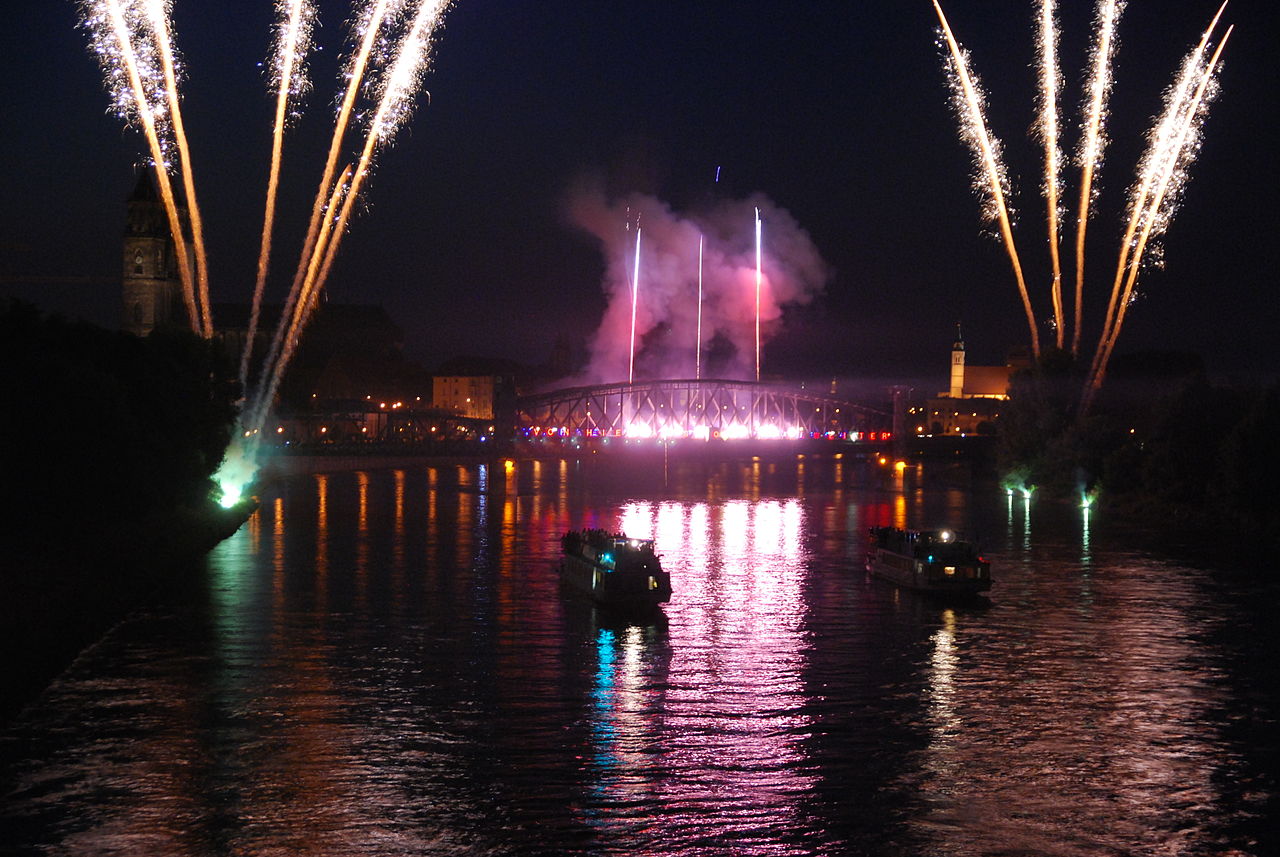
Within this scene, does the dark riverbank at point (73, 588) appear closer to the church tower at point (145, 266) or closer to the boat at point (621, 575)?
the boat at point (621, 575)

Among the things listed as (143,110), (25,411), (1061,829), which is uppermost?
(143,110)

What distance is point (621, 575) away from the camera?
3584 cm

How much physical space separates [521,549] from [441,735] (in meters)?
29.2

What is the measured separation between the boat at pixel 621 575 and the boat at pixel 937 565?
7055 mm

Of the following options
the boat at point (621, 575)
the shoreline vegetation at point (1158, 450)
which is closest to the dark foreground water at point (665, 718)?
the boat at point (621, 575)

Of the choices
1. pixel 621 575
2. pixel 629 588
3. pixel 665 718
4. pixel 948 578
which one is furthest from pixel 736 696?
pixel 948 578

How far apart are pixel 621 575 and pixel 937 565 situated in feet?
28.9

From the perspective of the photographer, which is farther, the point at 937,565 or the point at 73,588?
the point at 937,565

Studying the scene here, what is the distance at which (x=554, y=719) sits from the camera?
24250 millimetres

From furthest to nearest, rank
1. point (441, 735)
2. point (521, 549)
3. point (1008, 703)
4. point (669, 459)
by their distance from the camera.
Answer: point (669, 459)
point (521, 549)
point (1008, 703)
point (441, 735)

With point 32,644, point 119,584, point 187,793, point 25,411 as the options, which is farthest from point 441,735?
point 25,411

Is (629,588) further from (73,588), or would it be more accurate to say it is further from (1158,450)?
(1158,450)

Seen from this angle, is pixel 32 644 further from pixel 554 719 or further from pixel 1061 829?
pixel 1061 829

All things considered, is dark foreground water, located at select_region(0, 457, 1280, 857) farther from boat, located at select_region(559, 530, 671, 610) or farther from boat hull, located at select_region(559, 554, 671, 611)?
boat, located at select_region(559, 530, 671, 610)
